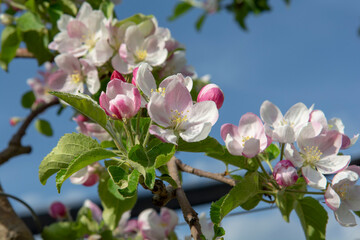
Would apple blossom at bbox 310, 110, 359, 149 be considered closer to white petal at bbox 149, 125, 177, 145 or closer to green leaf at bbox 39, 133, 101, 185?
white petal at bbox 149, 125, 177, 145

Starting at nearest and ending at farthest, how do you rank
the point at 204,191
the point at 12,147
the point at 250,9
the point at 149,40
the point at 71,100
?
the point at 71,100 < the point at 149,40 < the point at 12,147 < the point at 204,191 < the point at 250,9

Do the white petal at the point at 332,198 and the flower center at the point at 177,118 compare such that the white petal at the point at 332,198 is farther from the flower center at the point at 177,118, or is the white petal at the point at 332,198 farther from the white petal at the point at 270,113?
the flower center at the point at 177,118

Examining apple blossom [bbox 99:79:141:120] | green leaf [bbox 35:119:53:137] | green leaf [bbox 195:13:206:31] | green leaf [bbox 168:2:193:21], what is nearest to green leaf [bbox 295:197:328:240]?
apple blossom [bbox 99:79:141:120]

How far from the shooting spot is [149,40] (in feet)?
3.85

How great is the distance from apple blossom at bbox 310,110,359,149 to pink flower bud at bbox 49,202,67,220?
41.0 inches

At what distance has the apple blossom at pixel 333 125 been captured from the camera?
0.84 m

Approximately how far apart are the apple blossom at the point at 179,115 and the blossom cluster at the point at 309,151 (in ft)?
0.34

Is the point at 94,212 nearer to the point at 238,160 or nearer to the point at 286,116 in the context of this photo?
the point at 238,160

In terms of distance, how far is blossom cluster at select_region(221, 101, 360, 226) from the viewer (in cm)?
80

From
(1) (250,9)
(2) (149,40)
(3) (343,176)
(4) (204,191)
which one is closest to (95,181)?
(2) (149,40)

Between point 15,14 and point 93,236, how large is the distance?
100cm

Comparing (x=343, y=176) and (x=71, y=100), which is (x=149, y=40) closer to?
(x=71, y=100)

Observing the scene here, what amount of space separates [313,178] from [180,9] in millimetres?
2224

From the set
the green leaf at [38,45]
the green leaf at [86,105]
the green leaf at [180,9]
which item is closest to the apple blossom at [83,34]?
the green leaf at [38,45]
